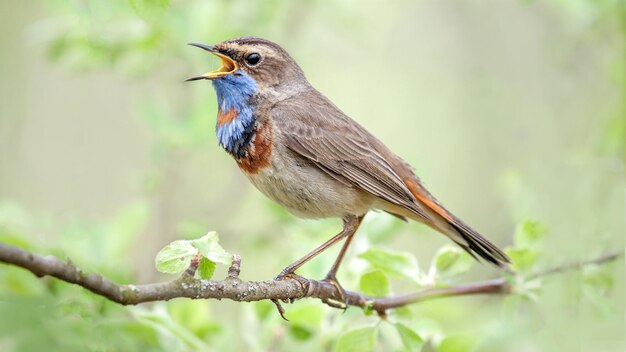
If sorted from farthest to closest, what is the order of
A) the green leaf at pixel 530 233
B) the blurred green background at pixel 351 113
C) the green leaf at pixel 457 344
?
the green leaf at pixel 530 233
the green leaf at pixel 457 344
the blurred green background at pixel 351 113

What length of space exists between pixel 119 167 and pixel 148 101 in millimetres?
3186

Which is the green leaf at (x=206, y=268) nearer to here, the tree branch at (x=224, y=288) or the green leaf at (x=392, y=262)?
the tree branch at (x=224, y=288)

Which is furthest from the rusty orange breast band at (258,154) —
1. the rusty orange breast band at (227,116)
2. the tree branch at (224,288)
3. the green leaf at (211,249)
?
the green leaf at (211,249)

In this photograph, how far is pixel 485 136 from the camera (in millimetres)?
7887

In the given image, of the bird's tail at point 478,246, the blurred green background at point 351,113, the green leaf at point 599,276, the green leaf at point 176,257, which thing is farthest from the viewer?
the bird's tail at point 478,246

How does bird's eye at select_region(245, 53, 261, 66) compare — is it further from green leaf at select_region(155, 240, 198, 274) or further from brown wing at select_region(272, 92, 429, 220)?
green leaf at select_region(155, 240, 198, 274)

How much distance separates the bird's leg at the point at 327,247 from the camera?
3442 mm

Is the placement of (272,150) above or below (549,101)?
below

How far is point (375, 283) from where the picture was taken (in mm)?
3270

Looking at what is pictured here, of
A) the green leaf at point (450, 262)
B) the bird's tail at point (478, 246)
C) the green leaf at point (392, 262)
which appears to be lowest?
the green leaf at point (392, 262)

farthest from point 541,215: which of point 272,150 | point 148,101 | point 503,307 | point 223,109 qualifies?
point 148,101

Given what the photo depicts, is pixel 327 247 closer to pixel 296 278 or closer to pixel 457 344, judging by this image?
pixel 296 278

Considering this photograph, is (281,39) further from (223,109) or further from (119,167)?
(119,167)

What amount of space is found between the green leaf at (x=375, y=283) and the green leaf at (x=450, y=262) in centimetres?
23
